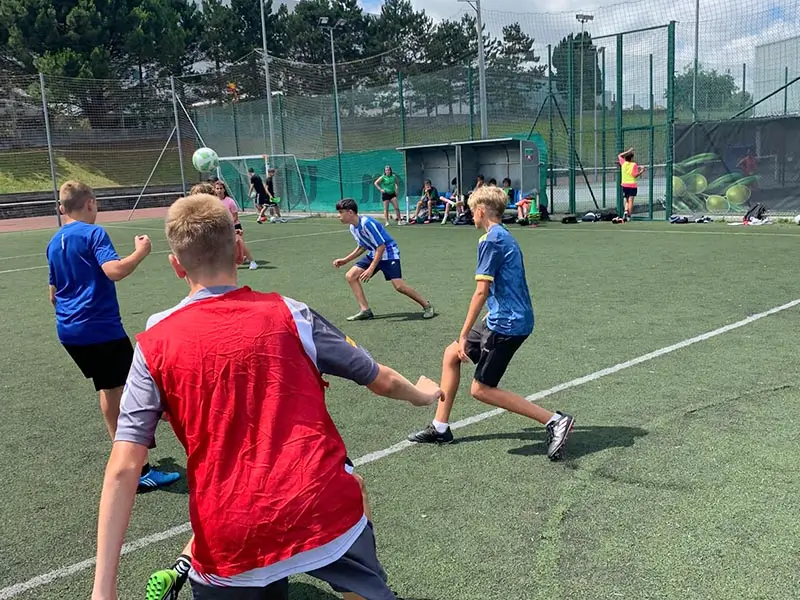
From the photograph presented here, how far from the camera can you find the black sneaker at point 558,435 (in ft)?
14.1

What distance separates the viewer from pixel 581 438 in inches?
181

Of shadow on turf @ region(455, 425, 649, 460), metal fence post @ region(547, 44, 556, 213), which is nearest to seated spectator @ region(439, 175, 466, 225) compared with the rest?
metal fence post @ region(547, 44, 556, 213)

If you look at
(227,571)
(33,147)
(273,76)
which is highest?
(273,76)

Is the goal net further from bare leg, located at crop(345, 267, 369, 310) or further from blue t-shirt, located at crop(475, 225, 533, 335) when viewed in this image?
blue t-shirt, located at crop(475, 225, 533, 335)

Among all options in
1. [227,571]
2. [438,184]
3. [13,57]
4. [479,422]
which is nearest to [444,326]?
[479,422]

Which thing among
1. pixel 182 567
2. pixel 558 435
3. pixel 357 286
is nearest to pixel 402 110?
pixel 357 286

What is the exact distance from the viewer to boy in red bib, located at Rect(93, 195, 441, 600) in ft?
5.77

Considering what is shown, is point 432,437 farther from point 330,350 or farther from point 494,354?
point 330,350

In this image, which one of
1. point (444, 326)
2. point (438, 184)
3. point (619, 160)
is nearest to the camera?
point (444, 326)

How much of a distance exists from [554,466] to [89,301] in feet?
9.75

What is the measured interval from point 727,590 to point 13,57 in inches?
2014

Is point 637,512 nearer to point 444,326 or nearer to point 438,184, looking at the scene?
point 444,326

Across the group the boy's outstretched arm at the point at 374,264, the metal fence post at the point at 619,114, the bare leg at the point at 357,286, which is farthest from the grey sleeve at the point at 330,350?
the metal fence post at the point at 619,114

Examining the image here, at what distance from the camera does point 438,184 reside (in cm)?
2366
